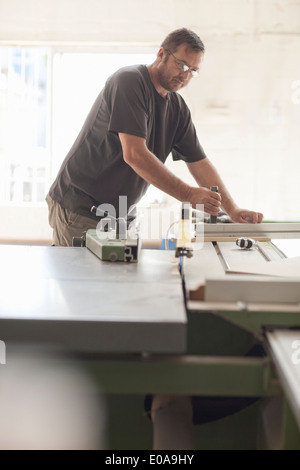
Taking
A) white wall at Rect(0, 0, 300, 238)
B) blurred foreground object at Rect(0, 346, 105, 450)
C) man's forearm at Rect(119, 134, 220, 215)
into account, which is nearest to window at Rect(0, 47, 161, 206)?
white wall at Rect(0, 0, 300, 238)

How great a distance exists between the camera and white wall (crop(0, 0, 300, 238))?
4.26 meters

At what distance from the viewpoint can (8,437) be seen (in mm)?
1054

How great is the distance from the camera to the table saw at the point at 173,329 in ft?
2.92

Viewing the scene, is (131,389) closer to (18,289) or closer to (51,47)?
(18,289)

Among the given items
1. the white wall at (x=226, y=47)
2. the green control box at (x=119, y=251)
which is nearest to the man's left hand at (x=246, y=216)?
the green control box at (x=119, y=251)

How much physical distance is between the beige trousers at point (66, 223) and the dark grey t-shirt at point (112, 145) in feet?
0.09

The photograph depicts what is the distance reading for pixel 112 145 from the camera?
2031 mm

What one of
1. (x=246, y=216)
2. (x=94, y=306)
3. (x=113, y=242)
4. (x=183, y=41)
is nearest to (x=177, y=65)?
(x=183, y=41)

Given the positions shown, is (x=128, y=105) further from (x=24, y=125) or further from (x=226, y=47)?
(x=24, y=125)

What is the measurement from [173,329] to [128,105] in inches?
46.3

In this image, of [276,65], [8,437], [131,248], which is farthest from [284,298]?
[276,65]

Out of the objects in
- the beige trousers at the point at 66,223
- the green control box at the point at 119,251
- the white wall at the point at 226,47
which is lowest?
the green control box at the point at 119,251

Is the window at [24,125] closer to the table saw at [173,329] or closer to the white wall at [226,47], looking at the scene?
the white wall at [226,47]

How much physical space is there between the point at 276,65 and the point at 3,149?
98.6 inches
